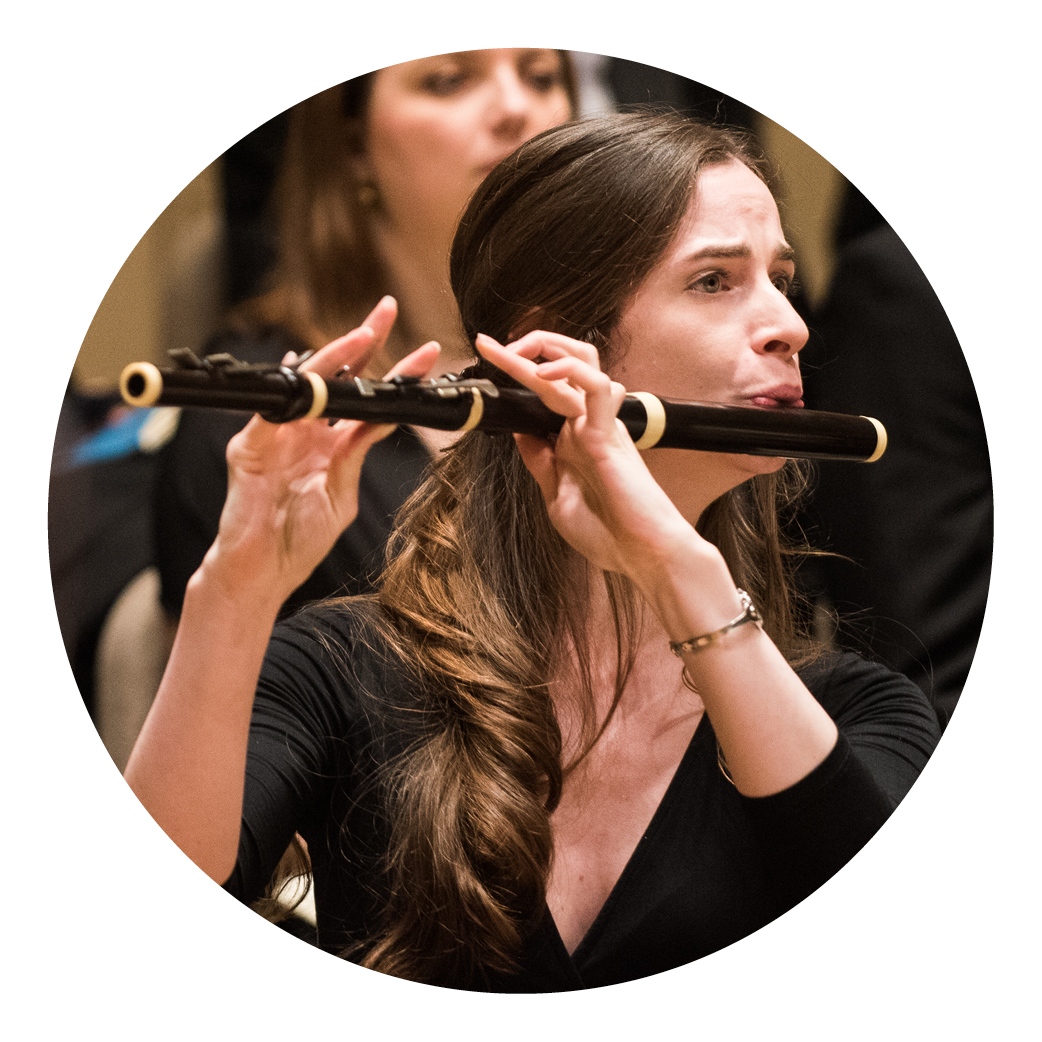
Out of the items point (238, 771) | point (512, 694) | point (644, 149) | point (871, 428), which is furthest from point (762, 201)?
point (238, 771)

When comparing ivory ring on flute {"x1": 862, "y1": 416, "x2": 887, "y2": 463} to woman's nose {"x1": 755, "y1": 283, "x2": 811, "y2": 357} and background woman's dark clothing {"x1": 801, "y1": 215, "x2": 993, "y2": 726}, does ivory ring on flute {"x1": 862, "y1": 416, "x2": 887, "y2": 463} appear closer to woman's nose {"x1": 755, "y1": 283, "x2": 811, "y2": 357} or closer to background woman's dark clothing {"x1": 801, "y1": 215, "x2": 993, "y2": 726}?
background woman's dark clothing {"x1": 801, "y1": 215, "x2": 993, "y2": 726}

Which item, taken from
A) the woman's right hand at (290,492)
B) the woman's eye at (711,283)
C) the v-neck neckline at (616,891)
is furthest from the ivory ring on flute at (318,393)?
the v-neck neckline at (616,891)

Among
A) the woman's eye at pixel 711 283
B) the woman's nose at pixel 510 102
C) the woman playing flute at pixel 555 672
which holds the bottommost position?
the woman playing flute at pixel 555 672

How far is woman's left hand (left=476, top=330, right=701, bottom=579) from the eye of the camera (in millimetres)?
1083

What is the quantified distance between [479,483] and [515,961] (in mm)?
467

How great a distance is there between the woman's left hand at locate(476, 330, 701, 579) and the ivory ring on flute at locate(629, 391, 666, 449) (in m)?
0.01

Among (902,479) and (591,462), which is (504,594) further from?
(902,479)

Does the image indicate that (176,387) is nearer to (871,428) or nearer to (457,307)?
(457,307)

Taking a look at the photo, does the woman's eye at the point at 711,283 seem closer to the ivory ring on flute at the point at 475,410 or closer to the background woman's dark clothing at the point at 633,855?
the ivory ring on flute at the point at 475,410

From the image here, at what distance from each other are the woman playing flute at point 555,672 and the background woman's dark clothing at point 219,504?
0.02 metres

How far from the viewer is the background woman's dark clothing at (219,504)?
3.76 ft


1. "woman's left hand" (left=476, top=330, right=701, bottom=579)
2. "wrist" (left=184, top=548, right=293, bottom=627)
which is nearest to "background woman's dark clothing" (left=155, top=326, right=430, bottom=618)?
"wrist" (left=184, top=548, right=293, bottom=627)

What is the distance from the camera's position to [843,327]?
1280mm

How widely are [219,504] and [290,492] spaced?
76 millimetres
